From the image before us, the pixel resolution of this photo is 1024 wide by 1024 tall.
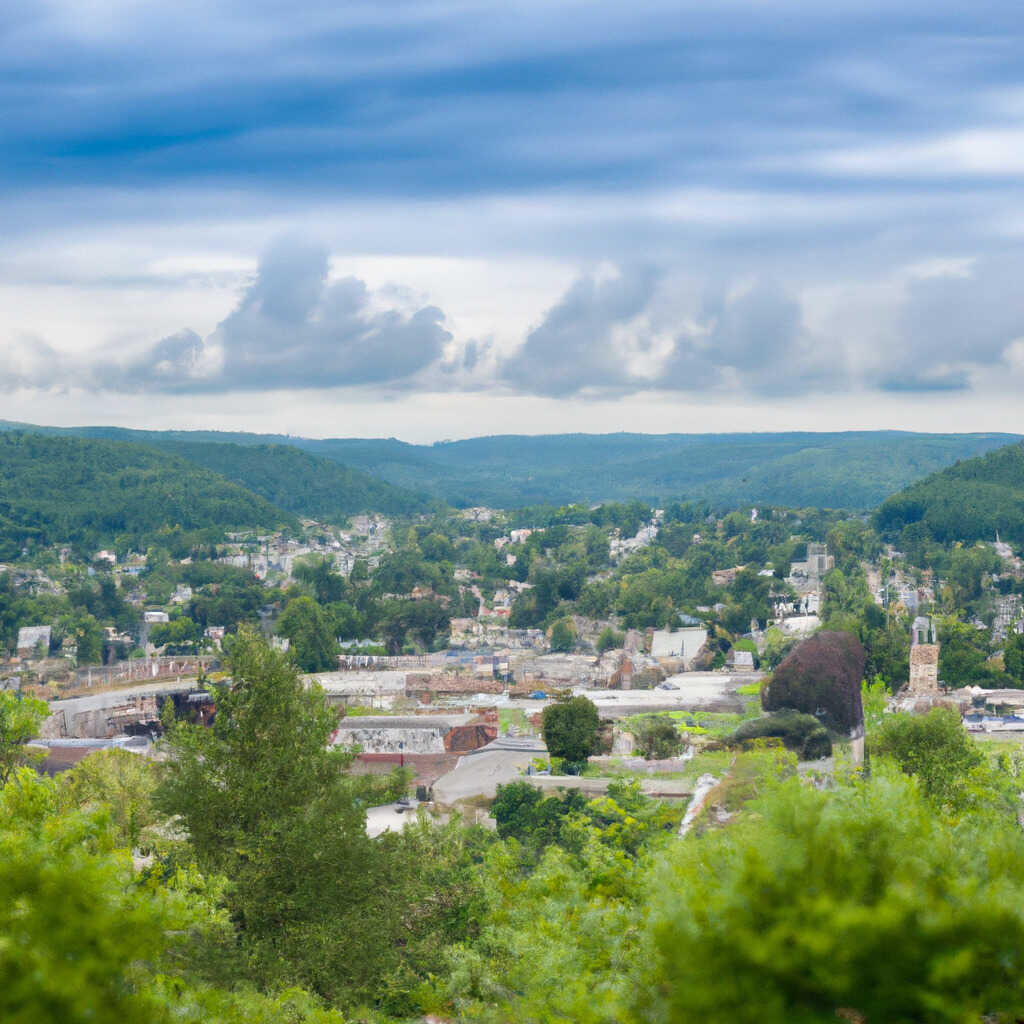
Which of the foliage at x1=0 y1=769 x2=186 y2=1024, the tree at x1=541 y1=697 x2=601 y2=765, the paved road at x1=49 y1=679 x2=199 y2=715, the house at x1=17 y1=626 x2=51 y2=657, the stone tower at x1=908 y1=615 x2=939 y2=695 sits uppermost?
the foliage at x1=0 y1=769 x2=186 y2=1024

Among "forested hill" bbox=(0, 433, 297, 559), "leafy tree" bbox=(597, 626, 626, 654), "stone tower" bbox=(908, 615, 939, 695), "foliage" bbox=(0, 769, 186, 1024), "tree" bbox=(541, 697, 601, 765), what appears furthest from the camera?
"forested hill" bbox=(0, 433, 297, 559)

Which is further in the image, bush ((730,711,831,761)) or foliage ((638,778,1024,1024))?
bush ((730,711,831,761))

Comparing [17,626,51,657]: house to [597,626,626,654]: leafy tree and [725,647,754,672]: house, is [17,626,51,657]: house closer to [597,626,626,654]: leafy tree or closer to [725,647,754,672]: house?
[597,626,626,654]: leafy tree

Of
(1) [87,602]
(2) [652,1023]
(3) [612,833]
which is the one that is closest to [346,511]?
(1) [87,602]

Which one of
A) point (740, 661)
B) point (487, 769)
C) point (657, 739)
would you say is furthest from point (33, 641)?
point (657, 739)

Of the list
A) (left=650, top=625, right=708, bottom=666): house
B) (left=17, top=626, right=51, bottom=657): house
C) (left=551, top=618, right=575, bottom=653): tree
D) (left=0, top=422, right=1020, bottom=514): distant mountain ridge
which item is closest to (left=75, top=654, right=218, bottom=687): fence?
(left=17, top=626, right=51, bottom=657): house

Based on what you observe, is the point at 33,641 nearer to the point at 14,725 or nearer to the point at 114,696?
the point at 114,696
